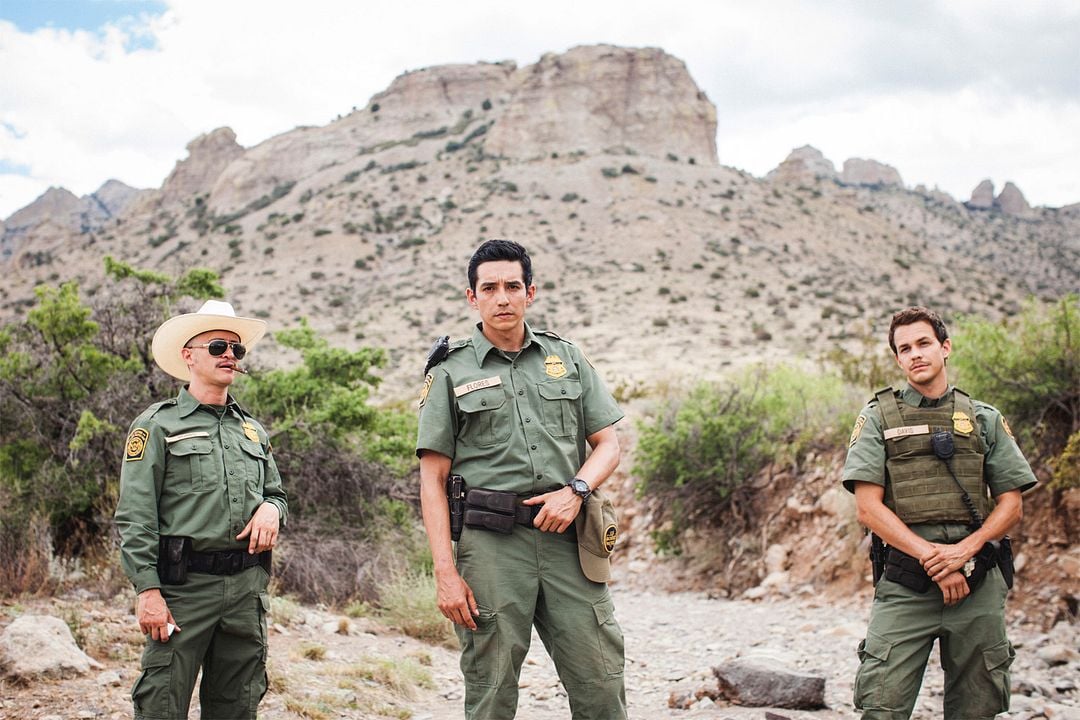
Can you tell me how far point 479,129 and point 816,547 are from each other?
52.5m

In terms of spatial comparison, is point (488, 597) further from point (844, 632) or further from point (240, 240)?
point (240, 240)

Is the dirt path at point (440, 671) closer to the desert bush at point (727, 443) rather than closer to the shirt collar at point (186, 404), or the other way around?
the shirt collar at point (186, 404)

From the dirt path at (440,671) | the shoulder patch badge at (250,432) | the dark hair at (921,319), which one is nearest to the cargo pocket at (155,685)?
the shoulder patch badge at (250,432)

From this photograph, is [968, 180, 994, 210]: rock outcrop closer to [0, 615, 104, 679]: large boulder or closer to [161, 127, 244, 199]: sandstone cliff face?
[161, 127, 244, 199]: sandstone cliff face

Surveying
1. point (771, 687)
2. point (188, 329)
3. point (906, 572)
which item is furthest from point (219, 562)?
point (771, 687)

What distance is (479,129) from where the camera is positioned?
5725 centimetres

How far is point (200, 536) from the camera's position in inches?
121

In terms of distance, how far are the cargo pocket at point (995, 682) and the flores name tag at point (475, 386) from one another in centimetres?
218

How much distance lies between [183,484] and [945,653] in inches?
122

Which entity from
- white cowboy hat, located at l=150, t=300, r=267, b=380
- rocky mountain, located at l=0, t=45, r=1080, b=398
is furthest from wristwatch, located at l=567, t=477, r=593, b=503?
rocky mountain, located at l=0, t=45, r=1080, b=398

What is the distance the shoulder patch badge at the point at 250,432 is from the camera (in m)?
3.41

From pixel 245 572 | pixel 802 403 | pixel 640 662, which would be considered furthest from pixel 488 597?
pixel 802 403

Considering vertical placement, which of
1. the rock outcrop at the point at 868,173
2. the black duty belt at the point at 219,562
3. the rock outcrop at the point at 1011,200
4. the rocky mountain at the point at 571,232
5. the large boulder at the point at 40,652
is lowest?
the large boulder at the point at 40,652

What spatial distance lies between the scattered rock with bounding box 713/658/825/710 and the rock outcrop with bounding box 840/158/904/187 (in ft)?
307
